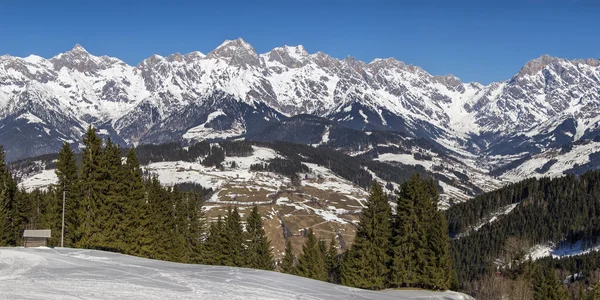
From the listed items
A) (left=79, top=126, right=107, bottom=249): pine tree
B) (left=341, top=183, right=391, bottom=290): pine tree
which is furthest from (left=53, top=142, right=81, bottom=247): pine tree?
(left=341, top=183, right=391, bottom=290): pine tree

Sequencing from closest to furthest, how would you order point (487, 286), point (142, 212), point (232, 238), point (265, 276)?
point (265, 276) < point (142, 212) < point (232, 238) < point (487, 286)

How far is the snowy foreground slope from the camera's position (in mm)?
35219

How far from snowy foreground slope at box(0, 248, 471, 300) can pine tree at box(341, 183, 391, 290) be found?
2366cm

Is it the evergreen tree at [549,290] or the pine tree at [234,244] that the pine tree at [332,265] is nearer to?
the pine tree at [234,244]

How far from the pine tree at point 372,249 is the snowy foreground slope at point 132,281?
2366 centimetres

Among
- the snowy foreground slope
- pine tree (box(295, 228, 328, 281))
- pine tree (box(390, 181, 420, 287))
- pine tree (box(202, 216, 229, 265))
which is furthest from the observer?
pine tree (box(202, 216, 229, 265))

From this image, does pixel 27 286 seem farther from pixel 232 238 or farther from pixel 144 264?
pixel 232 238

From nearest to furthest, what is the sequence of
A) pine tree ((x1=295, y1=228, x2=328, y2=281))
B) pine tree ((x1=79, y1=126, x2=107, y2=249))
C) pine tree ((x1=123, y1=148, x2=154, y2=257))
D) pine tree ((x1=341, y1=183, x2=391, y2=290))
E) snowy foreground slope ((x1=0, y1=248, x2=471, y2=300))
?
snowy foreground slope ((x1=0, y1=248, x2=471, y2=300)) → pine tree ((x1=341, y1=183, x2=391, y2=290)) → pine tree ((x1=79, y1=126, x2=107, y2=249)) → pine tree ((x1=123, y1=148, x2=154, y2=257)) → pine tree ((x1=295, y1=228, x2=328, y2=281))

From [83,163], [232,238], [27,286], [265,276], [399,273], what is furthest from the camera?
[232,238]

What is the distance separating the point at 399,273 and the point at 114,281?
41.3m

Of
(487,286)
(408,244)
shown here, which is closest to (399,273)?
(408,244)

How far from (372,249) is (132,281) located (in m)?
40.3

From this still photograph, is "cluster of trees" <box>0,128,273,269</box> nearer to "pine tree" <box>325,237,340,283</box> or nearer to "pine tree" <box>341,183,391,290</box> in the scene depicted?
"pine tree" <box>325,237,340,283</box>

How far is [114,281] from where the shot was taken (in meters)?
39.7
